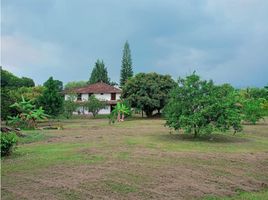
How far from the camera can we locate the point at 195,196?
8.34 meters

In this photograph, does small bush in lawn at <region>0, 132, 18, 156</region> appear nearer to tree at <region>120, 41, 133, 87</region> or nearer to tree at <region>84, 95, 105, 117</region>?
tree at <region>84, 95, 105, 117</region>

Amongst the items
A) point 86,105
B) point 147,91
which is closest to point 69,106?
point 86,105

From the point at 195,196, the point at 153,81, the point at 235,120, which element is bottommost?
the point at 195,196

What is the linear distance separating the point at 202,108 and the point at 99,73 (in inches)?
2261

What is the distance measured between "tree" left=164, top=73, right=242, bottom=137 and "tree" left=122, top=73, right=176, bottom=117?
2186 centimetres

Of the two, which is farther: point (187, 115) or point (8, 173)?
point (187, 115)

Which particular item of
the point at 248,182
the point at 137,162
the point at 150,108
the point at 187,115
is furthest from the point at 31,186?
the point at 150,108

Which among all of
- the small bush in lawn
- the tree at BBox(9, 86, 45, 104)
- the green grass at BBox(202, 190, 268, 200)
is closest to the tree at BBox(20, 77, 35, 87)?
the tree at BBox(9, 86, 45, 104)

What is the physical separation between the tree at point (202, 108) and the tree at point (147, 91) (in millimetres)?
21860

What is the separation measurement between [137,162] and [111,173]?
1733 mm

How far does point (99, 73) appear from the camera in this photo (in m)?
75.6

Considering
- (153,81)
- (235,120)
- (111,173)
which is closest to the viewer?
(111,173)

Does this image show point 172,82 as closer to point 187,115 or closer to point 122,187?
point 187,115

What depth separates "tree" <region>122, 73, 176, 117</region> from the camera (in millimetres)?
42656
